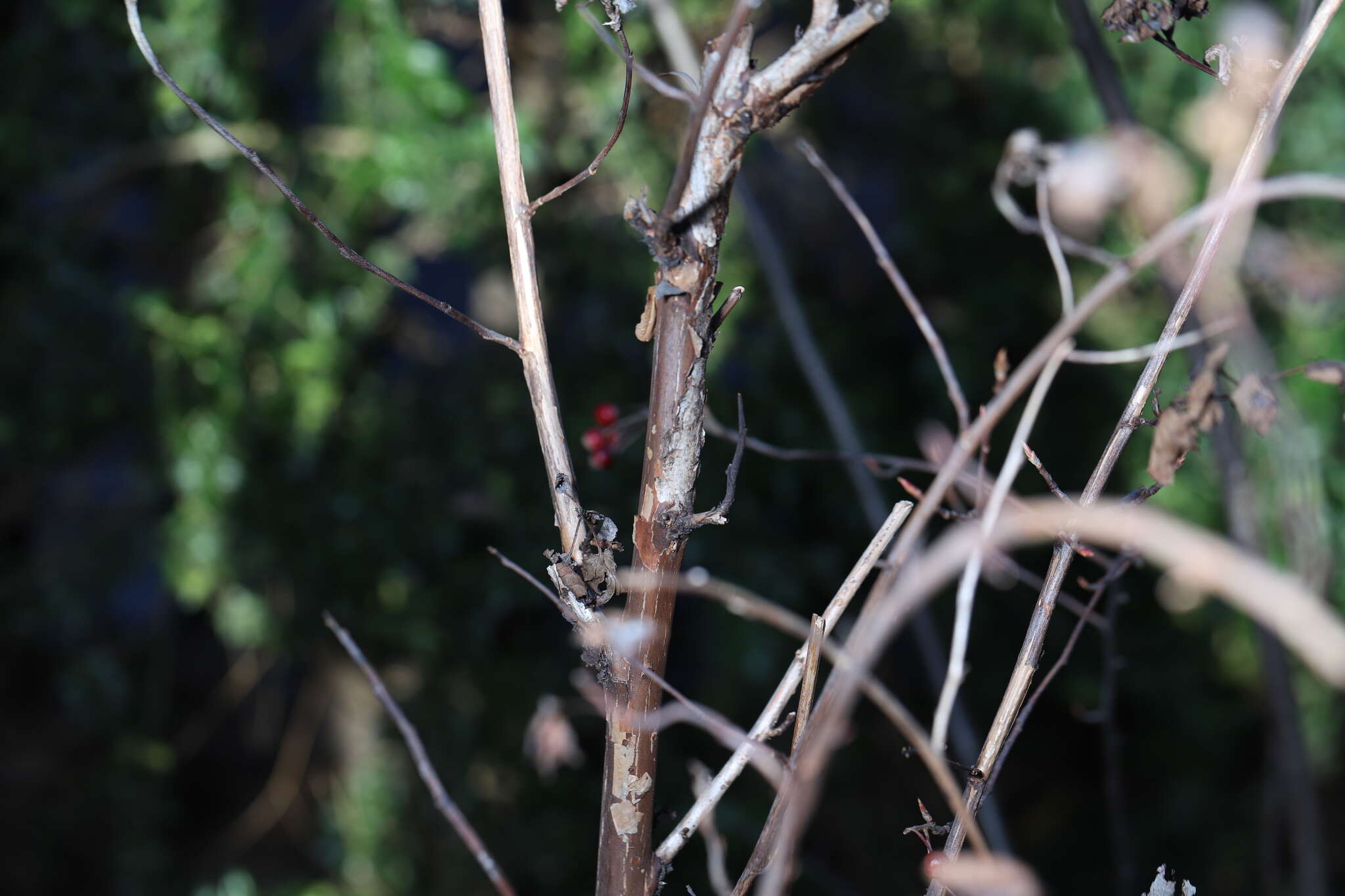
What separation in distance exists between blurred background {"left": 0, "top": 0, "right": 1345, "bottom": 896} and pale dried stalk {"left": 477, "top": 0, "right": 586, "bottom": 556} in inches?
34.6

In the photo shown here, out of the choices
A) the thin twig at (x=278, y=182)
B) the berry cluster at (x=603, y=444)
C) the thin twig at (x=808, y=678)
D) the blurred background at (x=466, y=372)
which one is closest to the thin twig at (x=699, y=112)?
the thin twig at (x=278, y=182)

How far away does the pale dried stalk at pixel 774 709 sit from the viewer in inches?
19.2

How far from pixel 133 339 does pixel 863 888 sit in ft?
5.07

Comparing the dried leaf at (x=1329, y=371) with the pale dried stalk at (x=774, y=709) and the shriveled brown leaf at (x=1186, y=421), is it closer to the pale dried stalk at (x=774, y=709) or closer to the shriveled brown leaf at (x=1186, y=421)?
the shriveled brown leaf at (x=1186, y=421)

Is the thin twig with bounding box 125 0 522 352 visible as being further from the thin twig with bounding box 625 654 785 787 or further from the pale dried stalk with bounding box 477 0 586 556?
the thin twig with bounding box 625 654 785 787

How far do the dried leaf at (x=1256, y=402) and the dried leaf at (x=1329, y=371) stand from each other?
0.02 metres

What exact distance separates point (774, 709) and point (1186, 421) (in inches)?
9.7

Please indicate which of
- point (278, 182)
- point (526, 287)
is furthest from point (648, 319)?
point (278, 182)

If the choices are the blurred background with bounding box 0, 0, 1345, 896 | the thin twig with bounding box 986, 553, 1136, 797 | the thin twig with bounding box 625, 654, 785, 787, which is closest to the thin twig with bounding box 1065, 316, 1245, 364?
the thin twig with bounding box 986, 553, 1136, 797

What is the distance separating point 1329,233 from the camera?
5.07 ft

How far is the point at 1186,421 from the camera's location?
426 mm

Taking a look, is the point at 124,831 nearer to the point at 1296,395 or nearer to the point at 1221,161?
the point at 1221,161

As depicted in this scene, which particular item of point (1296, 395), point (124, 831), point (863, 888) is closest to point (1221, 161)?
point (1296, 395)

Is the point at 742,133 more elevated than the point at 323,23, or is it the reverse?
the point at 323,23
